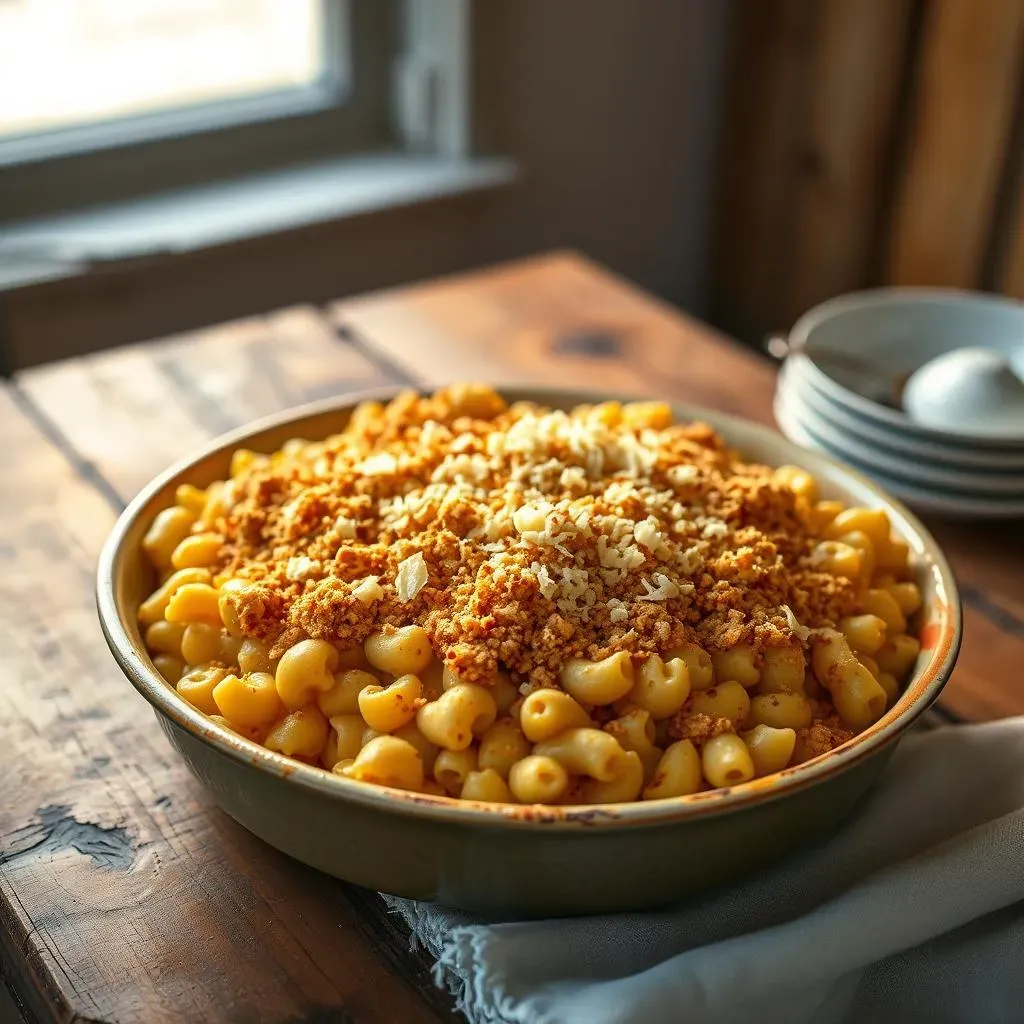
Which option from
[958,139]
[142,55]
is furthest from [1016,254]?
[142,55]

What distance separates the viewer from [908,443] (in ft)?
3.58

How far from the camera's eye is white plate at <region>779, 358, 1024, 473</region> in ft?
3.49

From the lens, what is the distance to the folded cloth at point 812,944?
0.68 metres

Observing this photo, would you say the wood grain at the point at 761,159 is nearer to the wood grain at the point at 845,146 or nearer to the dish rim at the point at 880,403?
the wood grain at the point at 845,146

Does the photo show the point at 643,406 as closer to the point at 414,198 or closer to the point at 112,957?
the point at 112,957

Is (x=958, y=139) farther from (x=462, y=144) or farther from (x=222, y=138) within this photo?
(x=222, y=138)

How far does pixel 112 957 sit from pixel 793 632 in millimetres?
422

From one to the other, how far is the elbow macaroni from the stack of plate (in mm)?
299

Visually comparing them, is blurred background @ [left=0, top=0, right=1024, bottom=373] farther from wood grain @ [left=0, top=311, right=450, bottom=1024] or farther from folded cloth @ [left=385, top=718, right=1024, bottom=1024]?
folded cloth @ [left=385, top=718, right=1024, bottom=1024]

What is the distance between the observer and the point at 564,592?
0.75m

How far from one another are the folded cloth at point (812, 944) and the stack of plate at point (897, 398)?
A: 13.5 inches

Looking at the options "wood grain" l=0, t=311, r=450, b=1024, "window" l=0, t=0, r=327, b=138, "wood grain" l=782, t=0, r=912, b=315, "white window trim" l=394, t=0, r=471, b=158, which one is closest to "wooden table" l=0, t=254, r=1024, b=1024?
"wood grain" l=0, t=311, r=450, b=1024

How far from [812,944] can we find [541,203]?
5.77 feet

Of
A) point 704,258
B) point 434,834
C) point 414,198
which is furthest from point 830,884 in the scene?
point 704,258
